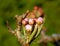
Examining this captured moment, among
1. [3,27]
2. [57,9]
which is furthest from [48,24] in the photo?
[3,27]

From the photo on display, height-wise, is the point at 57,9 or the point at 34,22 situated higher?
the point at 34,22

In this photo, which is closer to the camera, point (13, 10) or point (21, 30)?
point (21, 30)

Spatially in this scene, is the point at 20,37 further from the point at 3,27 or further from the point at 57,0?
the point at 57,0

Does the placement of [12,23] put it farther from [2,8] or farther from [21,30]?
[21,30]

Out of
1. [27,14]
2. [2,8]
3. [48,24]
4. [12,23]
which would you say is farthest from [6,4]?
[27,14]

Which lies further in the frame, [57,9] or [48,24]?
[57,9]

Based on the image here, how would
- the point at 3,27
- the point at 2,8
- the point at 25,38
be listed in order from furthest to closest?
the point at 2,8
the point at 3,27
the point at 25,38

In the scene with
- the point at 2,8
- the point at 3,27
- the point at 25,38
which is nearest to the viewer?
the point at 25,38

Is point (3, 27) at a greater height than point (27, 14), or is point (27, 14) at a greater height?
point (27, 14)
